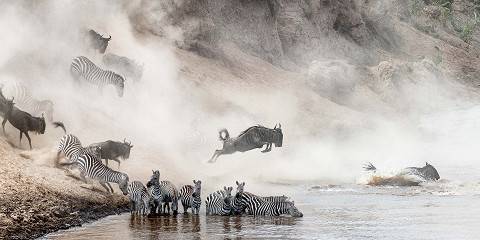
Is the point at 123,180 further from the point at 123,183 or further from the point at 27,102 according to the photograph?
the point at 27,102

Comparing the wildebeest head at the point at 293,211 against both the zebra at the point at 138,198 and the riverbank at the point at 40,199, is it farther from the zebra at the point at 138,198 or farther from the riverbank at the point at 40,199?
the riverbank at the point at 40,199

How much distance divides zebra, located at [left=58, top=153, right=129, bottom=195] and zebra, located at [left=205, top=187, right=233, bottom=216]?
2624 mm

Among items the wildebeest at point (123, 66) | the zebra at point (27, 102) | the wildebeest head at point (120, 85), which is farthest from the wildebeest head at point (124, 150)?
the wildebeest at point (123, 66)

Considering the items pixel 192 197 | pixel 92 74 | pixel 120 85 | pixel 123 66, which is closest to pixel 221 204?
pixel 192 197

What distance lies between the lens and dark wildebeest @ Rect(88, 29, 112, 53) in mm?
37656

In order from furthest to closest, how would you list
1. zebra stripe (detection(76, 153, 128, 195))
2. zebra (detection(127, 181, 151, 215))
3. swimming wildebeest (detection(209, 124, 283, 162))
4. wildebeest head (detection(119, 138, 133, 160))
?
swimming wildebeest (detection(209, 124, 283, 162)) → wildebeest head (detection(119, 138, 133, 160)) → zebra stripe (detection(76, 153, 128, 195)) → zebra (detection(127, 181, 151, 215))

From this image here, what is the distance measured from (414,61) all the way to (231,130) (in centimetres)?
2864

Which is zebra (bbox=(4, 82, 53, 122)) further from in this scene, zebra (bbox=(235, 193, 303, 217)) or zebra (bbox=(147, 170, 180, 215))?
zebra (bbox=(235, 193, 303, 217))

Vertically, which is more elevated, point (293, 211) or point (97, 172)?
point (97, 172)

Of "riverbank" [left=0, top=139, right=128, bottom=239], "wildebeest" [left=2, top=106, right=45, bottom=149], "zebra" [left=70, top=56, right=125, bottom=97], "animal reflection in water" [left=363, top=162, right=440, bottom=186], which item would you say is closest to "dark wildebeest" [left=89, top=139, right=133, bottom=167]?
"riverbank" [left=0, top=139, right=128, bottom=239]

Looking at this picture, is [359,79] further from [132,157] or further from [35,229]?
[35,229]

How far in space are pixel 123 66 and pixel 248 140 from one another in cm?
866

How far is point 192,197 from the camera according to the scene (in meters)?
20.8

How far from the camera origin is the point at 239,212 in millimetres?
20688
